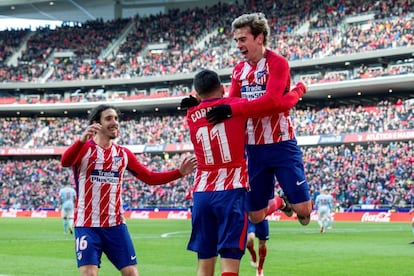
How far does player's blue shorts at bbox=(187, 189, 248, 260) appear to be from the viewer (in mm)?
7945

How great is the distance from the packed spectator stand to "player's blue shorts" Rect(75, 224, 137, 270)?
3498cm

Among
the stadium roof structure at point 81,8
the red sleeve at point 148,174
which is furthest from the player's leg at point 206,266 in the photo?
the stadium roof structure at point 81,8

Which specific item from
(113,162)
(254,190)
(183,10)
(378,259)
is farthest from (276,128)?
(183,10)

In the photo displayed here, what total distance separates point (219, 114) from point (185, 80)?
2442 inches

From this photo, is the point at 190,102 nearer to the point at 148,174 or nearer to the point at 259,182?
the point at 259,182

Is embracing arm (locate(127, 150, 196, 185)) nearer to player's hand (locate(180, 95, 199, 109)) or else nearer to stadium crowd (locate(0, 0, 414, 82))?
player's hand (locate(180, 95, 199, 109))

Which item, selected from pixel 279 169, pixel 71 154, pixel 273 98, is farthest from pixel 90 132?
pixel 279 169

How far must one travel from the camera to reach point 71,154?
885cm

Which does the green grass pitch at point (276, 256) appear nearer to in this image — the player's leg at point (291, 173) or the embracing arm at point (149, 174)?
the embracing arm at point (149, 174)

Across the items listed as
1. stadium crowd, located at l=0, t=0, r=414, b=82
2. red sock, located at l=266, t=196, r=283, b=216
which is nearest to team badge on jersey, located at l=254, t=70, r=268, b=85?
red sock, located at l=266, t=196, r=283, b=216

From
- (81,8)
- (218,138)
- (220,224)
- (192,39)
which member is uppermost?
(81,8)

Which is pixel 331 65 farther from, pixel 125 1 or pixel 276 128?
pixel 276 128

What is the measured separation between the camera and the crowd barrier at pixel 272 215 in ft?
135

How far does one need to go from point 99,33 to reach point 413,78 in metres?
39.2
